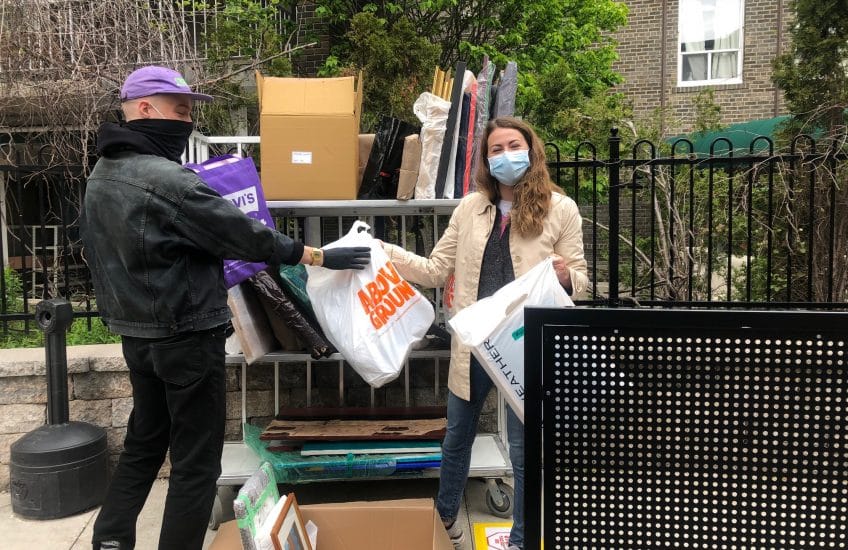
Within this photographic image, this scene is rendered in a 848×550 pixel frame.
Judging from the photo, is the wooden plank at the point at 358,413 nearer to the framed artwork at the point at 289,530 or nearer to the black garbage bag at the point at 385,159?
the framed artwork at the point at 289,530

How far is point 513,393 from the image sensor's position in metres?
2.17

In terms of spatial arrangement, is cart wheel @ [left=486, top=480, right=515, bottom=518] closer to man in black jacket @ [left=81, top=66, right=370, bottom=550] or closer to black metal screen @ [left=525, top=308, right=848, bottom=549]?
man in black jacket @ [left=81, top=66, right=370, bottom=550]

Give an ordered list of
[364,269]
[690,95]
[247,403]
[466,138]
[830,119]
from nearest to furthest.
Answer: [364,269], [466,138], [247,403], [830,119], [690,95]

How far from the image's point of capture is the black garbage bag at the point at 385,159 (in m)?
3.54

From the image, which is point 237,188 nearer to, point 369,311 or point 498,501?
point 369,311

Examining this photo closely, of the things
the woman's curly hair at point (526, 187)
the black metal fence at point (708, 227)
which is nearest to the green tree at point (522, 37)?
the black metal fence at point (708, 227)

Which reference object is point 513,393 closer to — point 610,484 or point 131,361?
point 610,484

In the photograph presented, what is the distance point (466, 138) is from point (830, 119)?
417 centimetres

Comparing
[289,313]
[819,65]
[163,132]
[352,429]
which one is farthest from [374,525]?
[819,65]

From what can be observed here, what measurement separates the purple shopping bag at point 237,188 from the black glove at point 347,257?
17.1 inches

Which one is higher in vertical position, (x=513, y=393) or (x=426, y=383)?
(x=513, y=393)

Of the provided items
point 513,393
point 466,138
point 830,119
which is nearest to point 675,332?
point 513,393

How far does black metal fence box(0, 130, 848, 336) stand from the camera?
161 inches

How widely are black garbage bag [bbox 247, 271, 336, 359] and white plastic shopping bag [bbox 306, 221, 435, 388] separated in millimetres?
307
